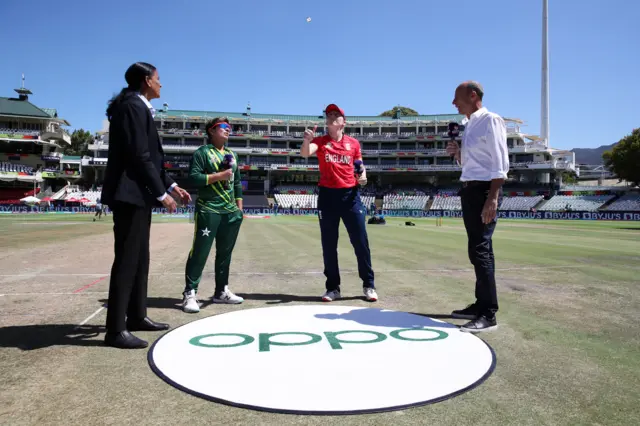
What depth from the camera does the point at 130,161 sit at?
313 centimetres

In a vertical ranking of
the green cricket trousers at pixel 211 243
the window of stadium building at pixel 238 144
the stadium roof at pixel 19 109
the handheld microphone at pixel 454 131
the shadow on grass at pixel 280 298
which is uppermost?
the stadium roof at pixel 19 109

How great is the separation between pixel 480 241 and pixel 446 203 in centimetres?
6377

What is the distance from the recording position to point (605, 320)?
3.49 metres

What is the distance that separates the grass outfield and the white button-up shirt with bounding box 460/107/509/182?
1317 mm

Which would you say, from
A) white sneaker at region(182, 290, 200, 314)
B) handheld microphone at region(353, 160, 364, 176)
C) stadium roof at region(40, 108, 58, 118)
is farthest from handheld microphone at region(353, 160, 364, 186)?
stadium roof at region(40, 108, 58, 118)

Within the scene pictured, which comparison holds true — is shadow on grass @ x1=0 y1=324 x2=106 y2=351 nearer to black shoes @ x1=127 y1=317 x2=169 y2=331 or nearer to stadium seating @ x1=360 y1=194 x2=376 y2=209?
black shoes @ x1=127 y1=317 x2=169 y2=331

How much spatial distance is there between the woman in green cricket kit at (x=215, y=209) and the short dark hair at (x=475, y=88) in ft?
8.08

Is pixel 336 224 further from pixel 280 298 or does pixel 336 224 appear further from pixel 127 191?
pixel 127 191

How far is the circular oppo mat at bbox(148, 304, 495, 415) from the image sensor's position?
2029 millimetres

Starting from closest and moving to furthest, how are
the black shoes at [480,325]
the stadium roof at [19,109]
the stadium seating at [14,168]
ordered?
→ the black shoes at [480,325]
the stadium seating at [14,168]
the stadium roof at [19,109]

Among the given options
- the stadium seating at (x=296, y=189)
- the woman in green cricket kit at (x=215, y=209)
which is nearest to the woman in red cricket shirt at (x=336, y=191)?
the woman in green cricket kit at (x=215, y=209)

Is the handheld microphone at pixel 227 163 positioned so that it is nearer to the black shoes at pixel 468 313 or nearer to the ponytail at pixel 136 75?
the ponytail at pixel 136 75

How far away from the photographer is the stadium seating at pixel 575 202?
2176 inches

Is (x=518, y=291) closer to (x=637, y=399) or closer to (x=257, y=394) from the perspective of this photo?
(x=637, y=399)
